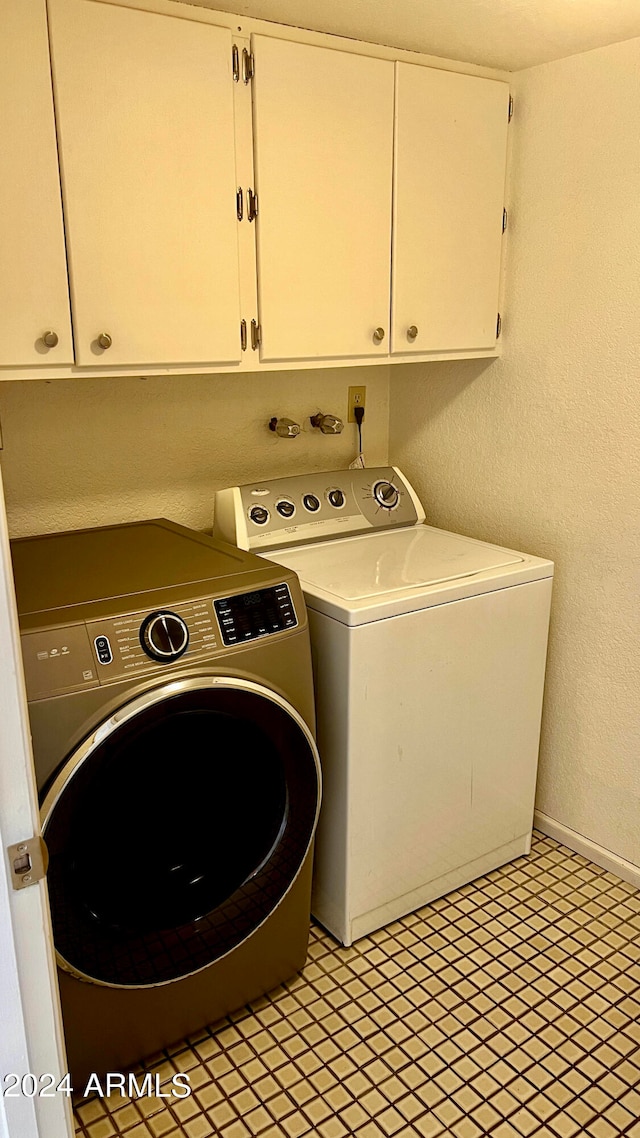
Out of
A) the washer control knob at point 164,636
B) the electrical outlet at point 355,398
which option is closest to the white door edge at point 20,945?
the washer control knob at point 164,636

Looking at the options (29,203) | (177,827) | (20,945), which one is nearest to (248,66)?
(29,203)

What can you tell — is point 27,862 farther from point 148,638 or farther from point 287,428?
point 287,428

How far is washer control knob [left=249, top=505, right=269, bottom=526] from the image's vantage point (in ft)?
7.18

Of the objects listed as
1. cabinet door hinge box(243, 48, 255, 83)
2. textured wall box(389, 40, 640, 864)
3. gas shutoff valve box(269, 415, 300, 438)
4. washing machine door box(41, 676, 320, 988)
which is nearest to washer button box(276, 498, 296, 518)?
gas shutoff valve box(269, 415, 300, 438)

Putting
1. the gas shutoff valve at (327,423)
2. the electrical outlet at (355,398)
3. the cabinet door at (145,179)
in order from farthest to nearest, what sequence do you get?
the electrical outlet at (355,398), the gas shutoff valve at (327,423), the cabinet door at (145,179)

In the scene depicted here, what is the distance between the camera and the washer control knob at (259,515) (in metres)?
2.19

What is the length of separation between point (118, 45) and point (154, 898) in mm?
1617

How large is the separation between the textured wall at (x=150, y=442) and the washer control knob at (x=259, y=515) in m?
0.21

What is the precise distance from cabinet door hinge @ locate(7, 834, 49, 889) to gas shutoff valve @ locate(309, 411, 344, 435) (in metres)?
1.68

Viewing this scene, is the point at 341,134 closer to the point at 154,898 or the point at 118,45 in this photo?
the point at 118,45

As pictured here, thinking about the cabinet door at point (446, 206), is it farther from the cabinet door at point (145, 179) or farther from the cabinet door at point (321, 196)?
the cabinet door at point (145, 179)

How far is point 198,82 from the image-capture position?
1668mm

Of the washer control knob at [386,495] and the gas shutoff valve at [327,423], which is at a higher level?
the gas shutoff valve at [327,423]

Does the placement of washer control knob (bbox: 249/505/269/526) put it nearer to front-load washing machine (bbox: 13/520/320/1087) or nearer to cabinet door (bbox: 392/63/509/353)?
front-load washing machine (bbox: 13/520/320/1087)
